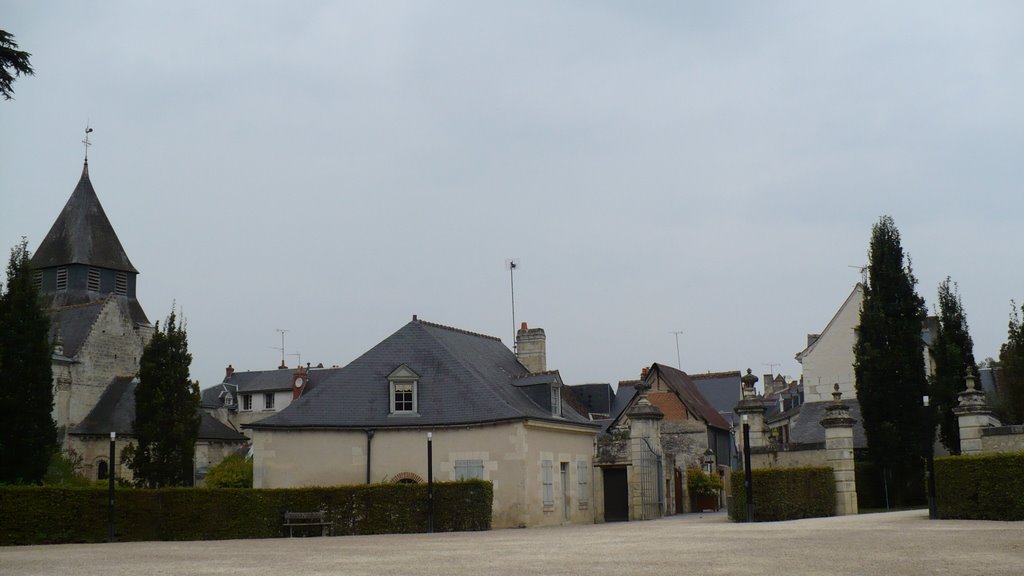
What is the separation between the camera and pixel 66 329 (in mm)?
50031

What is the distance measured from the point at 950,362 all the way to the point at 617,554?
24.0 m

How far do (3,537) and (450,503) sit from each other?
976cm

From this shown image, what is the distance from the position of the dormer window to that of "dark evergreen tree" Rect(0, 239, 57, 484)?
49.0ft

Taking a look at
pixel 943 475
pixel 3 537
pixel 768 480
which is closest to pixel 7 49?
pixel 3 537

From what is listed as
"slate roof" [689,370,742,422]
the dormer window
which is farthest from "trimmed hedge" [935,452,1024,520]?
"slate roof" [689,370,742,422]

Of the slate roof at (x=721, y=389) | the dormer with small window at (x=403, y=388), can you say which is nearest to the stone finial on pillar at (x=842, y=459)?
the dormer with small window at (x=403, y=388)

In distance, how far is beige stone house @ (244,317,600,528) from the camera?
27.4 metres

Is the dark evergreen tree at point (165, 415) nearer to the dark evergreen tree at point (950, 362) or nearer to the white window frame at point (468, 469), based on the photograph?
the white window frame at point (468, 469)

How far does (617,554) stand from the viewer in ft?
44.7

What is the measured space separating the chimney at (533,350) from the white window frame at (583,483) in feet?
15.7

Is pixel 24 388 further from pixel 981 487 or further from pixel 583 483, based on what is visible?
pixel 981 487

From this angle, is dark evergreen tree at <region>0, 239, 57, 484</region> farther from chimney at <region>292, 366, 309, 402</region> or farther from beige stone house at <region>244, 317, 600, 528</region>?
chimney at <region>292, 366, 309, 402</region>

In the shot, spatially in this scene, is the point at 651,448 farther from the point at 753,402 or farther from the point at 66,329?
the point at 66,329

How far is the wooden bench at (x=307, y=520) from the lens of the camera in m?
23.0
